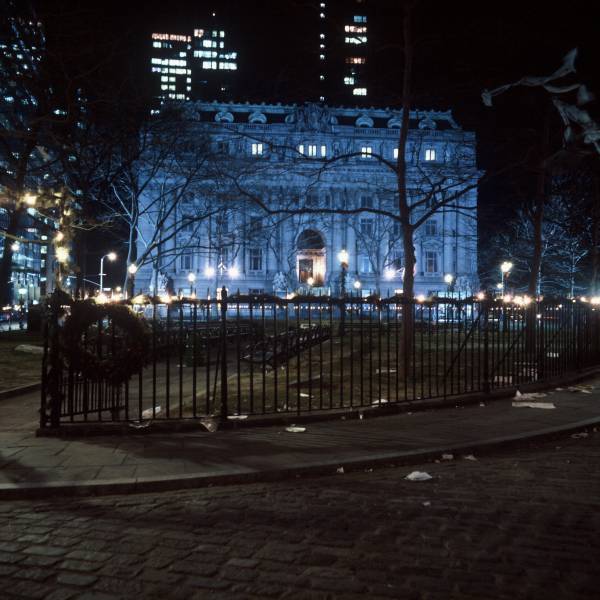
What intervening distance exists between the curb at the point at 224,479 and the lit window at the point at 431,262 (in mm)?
68551

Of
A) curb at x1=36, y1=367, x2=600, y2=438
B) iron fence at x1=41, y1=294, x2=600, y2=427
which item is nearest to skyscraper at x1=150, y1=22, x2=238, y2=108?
iron fence at x1=41, y1=294, x2=600, y2=427

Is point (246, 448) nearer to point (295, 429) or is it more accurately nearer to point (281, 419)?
point (295, 429)

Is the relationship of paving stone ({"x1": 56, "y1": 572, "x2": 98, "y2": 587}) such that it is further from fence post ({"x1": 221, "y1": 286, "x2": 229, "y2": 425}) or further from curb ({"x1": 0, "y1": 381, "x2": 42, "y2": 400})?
curb ({"x1": 0, "y1": 381, "x2": 42, "y2": 400})

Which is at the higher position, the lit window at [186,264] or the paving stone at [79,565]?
the lit window at [186,264]

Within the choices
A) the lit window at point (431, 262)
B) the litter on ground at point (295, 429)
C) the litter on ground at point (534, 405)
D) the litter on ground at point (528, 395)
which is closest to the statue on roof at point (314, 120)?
the lit window at point (431, 262)

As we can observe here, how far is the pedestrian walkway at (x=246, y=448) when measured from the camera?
5.82 metres

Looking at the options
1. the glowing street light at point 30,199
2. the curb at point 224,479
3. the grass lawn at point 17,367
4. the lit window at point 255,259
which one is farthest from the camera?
the lit window at point 255,259

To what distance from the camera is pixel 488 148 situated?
16562 mm

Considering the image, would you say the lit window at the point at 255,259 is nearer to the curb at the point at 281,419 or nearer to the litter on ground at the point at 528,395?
the litter on ground at the point at 528,395

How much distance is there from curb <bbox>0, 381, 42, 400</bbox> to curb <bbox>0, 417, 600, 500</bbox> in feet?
21.6

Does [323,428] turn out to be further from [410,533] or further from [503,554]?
[503,554]

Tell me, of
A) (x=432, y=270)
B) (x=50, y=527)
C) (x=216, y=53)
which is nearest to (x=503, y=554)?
(x=50, y=527)

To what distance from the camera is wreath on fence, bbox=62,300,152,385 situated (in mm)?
7996

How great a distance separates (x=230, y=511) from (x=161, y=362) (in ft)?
47.9
